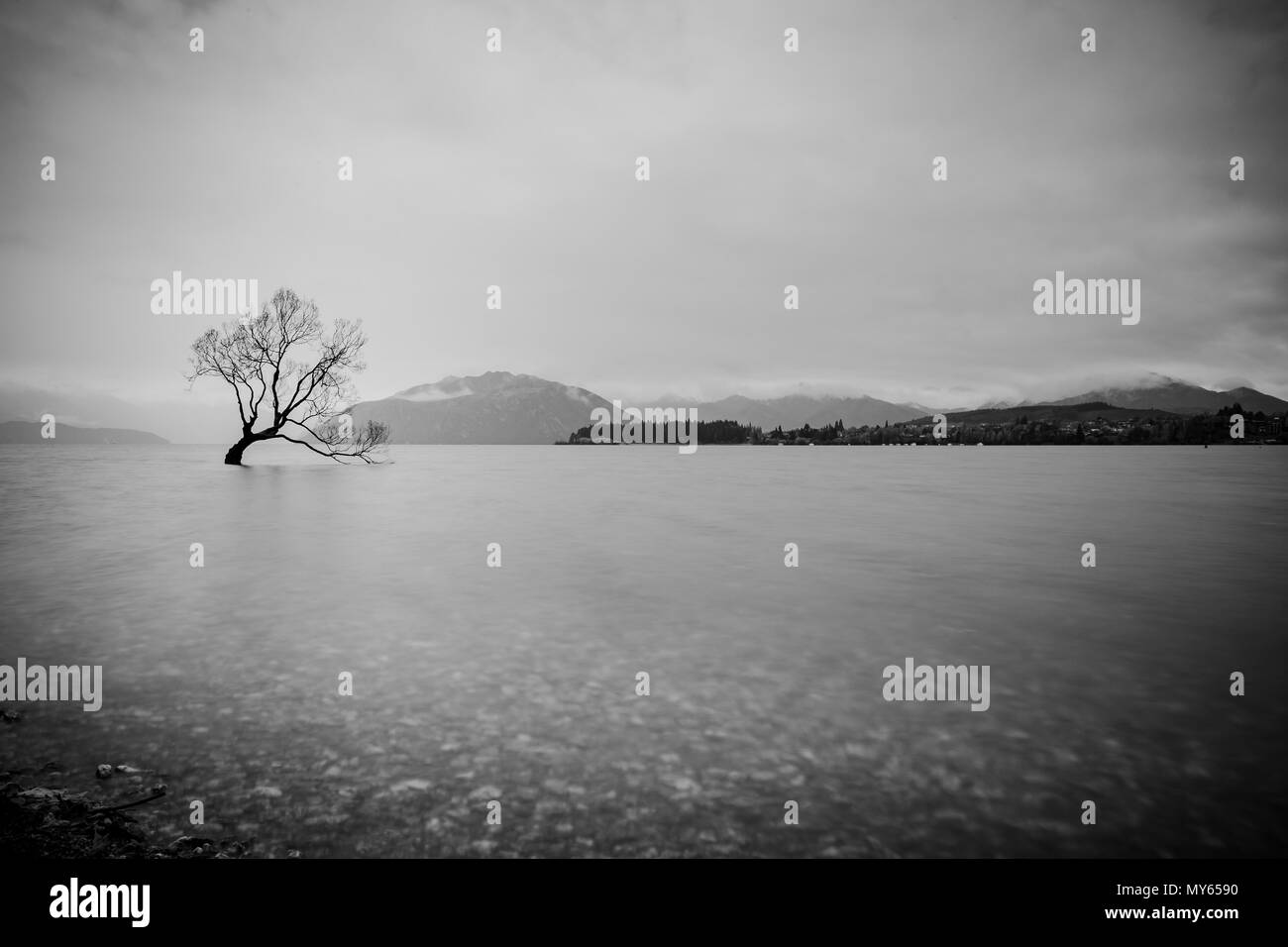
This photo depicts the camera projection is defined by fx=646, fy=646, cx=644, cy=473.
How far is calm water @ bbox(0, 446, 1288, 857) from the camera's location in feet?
20.6

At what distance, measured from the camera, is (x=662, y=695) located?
31.6 ft

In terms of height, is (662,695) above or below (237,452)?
below

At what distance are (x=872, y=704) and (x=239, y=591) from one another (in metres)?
15.1

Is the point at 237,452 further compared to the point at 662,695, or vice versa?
the point at 237,452

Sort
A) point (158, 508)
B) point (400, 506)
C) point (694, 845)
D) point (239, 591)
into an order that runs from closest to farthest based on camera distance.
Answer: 1. point (694, 845)
2. point (239, 591)
3. point (158, 508)
4. point (400, 506)

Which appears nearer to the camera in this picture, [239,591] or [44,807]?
[44,807]

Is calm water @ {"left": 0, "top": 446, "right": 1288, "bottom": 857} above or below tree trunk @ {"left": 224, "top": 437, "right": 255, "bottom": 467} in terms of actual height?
below

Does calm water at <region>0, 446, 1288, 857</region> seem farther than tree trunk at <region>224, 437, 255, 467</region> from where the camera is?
No

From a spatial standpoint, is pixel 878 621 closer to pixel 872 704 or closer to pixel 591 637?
pixel 872 704

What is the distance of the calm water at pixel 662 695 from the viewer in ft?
20.6
